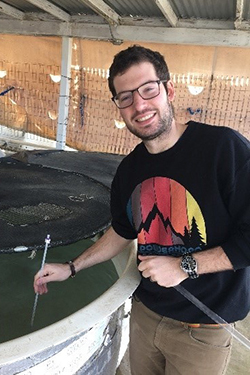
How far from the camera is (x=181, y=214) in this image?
4.26 ft

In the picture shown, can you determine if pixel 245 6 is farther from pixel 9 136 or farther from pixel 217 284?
pixel 9 136

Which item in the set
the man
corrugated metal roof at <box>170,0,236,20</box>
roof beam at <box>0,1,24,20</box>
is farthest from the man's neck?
roof beam at <box>0,1,24,20</box>

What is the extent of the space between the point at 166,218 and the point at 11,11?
5121mm

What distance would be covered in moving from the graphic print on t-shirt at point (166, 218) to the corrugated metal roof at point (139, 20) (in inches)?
120

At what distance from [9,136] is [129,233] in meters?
5.52

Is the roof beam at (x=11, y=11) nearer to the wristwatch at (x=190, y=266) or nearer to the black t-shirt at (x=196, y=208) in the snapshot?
the black t-shirt at (x=196, y=208)

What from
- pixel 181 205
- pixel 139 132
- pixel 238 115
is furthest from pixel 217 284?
pixel 238 115

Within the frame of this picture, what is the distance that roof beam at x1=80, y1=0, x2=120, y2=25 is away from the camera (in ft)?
13.7

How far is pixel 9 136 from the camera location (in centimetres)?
655

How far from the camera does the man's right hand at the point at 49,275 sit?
1.50 meters

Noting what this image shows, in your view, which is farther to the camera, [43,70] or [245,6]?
[43,70]

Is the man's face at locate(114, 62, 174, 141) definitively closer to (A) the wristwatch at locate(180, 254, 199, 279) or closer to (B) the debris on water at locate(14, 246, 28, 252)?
(A) the wristwatch at locate(180, 254, 199, 279)

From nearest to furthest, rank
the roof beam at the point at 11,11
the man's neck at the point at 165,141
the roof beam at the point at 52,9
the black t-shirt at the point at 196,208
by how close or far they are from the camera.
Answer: the black t-shirt at the point at 196,208 → the man's neck at the point at 165,141 → the roof beam at the point at 52,9 → the roof beam at the point at 11,11

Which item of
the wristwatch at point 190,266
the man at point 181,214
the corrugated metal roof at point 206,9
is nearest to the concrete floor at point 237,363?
the man at point 181,214
